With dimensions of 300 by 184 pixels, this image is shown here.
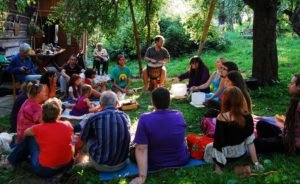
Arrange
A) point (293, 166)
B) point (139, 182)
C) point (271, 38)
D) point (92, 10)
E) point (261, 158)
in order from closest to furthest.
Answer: point (139, 182) → point (293, 166) → point (261, 158) → point (271, 38) → point (92, 10)

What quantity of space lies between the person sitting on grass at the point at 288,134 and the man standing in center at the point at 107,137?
5.85ft

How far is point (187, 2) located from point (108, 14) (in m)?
3.03

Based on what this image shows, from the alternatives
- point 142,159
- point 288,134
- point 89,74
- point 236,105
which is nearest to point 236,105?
point 236,105

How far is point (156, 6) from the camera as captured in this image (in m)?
13.5

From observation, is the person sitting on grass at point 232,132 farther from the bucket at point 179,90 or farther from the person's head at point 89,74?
the person's head at point 89,74

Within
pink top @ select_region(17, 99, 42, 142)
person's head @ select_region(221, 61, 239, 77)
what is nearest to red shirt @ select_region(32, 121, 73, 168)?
pink top @ select_region(17, 99, 42, 142)

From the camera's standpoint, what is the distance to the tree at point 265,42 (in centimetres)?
961

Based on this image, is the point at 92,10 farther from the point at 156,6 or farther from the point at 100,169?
the point at 100,169

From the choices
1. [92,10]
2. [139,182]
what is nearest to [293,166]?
[139,182]

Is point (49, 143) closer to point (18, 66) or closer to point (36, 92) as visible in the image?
point (36, 92)

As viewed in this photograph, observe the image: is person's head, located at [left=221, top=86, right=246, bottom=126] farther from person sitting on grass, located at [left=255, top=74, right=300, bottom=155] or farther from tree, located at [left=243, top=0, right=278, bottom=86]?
tree, located at [left=243, top=0, right=278, bottom=86]

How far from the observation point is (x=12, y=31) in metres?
12.2

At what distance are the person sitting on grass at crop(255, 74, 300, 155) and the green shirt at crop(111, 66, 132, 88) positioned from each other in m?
5.18

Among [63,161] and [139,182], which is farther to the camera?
[63,161]
